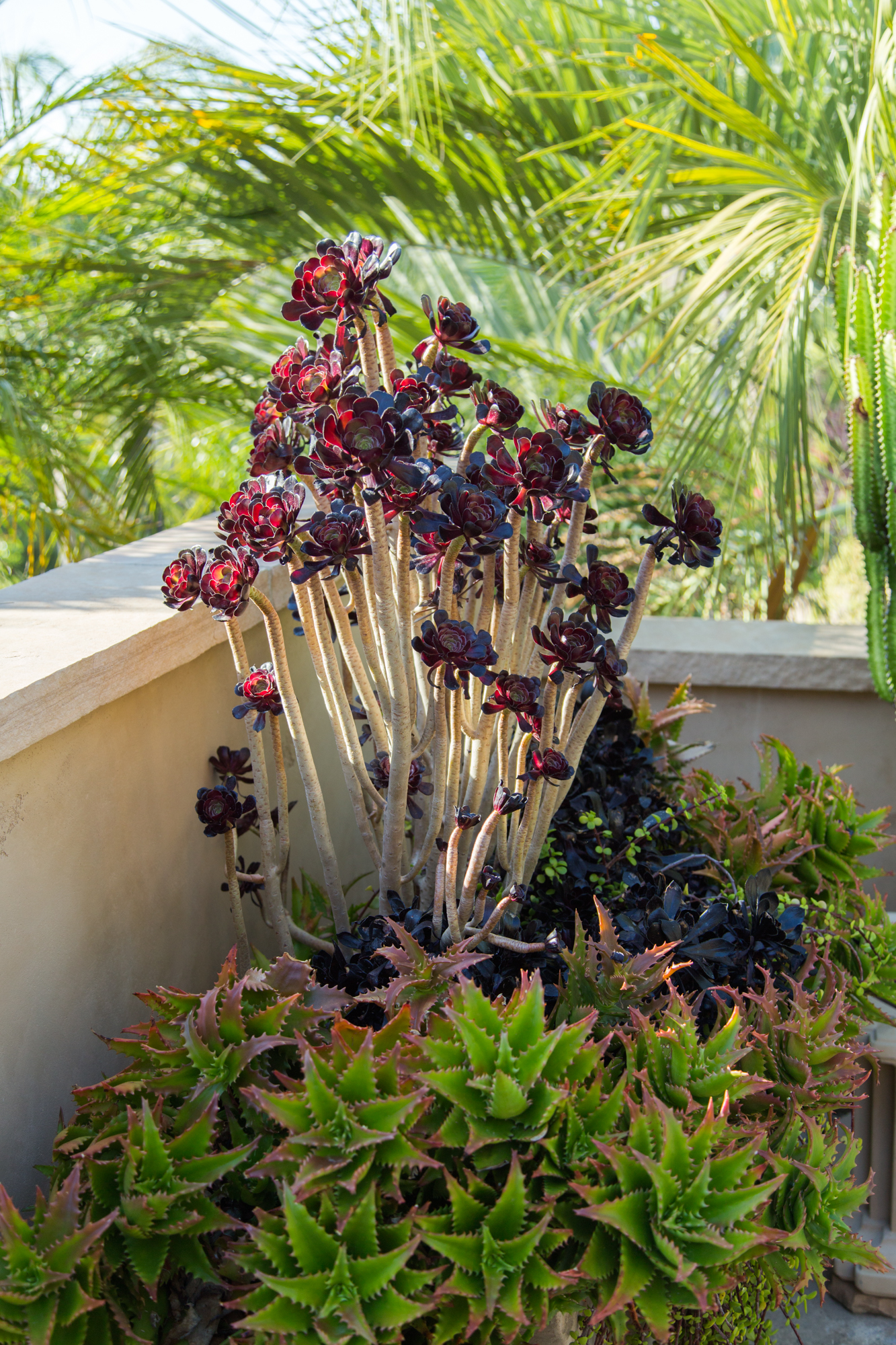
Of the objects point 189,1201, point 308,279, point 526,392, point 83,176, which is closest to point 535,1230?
point 189,1201

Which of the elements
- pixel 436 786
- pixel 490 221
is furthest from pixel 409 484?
pixel 490 221

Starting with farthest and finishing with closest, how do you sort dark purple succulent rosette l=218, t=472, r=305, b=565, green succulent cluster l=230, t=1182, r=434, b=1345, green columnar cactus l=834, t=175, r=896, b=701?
green columnar cactus l=834, t=175, r=896, b=701 → dark purple succulent rosette l=218, t=472, r=305, b=565 → green succulent cluster l=230, t=1182, r=434, b=1345

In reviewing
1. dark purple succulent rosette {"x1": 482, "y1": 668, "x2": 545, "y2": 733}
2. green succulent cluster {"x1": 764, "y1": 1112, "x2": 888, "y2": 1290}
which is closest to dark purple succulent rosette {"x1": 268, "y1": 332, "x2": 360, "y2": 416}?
dark purple succulent rosette {"x1": 482, "y1": 668, "x2": 545, "y2": 733}

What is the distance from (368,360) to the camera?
4.13 feet

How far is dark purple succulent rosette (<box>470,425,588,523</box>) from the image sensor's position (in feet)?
3.88

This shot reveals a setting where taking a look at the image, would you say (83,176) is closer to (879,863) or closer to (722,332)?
(722,332)

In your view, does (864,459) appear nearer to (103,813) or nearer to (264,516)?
(264,516)

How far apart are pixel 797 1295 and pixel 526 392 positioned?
9.29 ft

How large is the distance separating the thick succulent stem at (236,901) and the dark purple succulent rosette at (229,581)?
1.22 ft

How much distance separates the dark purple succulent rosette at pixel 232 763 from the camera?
1.51 m

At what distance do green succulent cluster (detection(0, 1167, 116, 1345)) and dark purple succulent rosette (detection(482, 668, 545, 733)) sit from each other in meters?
0.69

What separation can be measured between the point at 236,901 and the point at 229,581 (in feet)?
1.79

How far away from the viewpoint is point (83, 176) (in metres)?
3.36

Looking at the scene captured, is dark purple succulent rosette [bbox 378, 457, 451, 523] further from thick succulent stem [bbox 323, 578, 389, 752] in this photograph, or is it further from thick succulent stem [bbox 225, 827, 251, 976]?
thick succulent stem [bbox 225, 827, 251, 976]
